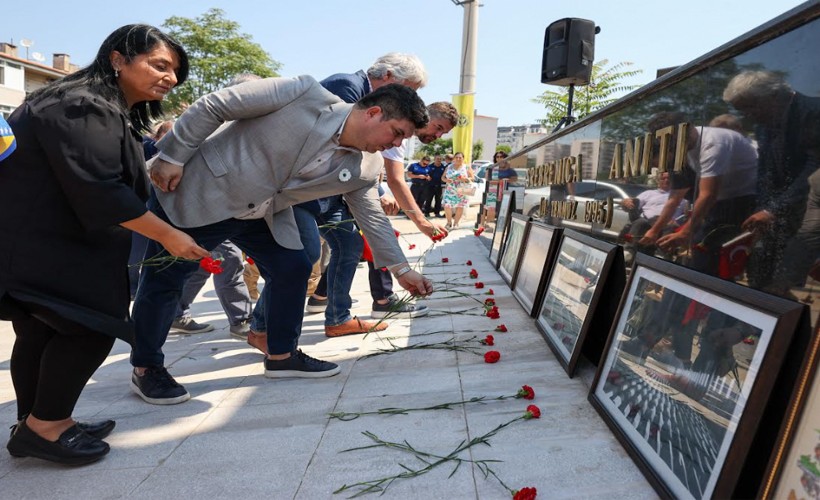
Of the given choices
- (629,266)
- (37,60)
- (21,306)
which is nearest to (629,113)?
(629,266)

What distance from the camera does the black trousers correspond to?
2117 millimetres

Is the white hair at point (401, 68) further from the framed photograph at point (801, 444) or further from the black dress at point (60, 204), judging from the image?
the framed photograph at point (801, 444)

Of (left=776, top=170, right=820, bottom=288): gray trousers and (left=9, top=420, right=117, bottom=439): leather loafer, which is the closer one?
(left=776, top=170, right=820, bottom=288): gray trousers

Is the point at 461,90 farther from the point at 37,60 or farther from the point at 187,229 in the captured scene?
the point at 37,60

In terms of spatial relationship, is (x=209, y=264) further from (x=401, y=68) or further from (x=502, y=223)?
(x=502, y=223)

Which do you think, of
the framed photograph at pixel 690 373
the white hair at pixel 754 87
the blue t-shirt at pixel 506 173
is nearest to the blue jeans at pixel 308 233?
the framed photograph at pixel 690 373

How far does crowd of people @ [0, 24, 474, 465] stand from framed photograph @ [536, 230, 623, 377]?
30.3 inches

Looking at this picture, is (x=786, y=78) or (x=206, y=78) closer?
(x=786, y=78)

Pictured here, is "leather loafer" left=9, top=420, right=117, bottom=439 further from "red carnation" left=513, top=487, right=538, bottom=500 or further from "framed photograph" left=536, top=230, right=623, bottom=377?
"framed photograph" left=536, top=230, right=623, bottom=377

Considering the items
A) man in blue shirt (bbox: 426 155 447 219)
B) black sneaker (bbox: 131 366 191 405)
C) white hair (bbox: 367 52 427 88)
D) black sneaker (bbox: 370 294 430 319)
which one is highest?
white hair (bbox: 367 52 427 88)

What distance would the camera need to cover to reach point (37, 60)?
3894cm

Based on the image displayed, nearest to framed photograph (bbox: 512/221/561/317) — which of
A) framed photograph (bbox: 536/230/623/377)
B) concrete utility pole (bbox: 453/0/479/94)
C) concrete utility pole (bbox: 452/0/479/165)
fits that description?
framed photograph (bbox: 536/230/623/377)

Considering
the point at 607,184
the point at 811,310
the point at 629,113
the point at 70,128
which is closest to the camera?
the point at 811,310

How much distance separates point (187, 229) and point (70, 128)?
856 millimetres
